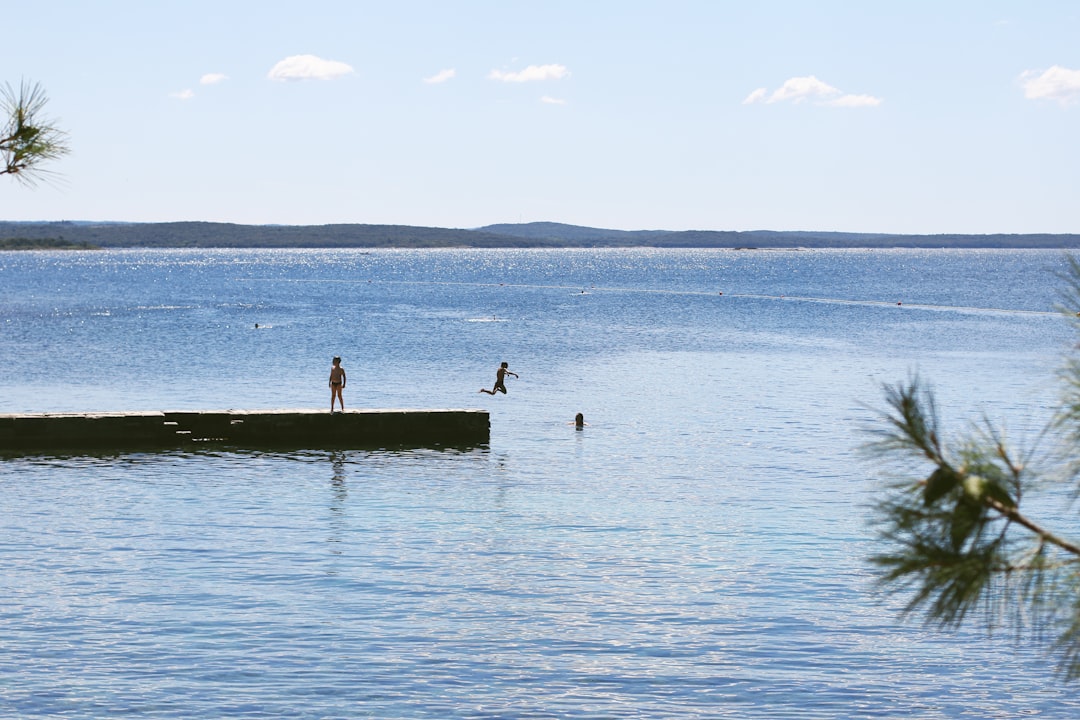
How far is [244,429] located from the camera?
115ft

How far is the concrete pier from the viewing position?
33812 mm

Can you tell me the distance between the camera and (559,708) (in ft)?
50.3

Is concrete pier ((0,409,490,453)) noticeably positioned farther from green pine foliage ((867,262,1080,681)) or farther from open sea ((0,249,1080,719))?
green pine foliage ((867,262,1080,681))

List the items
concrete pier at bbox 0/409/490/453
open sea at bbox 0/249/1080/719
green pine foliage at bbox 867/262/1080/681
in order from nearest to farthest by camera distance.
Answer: green pine foliage at bbox 867/262/1080/681
open sea at bbox 0/249/1080/719
concrete pier at bbox 0/409/490/453

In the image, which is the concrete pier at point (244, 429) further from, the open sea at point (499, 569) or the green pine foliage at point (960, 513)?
the green pine foliage at point (960, 513)

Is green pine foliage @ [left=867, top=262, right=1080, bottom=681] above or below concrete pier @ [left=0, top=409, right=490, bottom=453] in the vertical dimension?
above

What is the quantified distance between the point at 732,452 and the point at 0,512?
20081 mm

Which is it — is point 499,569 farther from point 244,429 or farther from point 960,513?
point 960,513

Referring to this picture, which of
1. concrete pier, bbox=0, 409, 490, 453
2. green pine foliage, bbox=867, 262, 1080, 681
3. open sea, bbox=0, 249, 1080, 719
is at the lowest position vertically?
open sea, bbox=0, 249, 1080, 719

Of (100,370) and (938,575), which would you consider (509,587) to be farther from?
(100,370)

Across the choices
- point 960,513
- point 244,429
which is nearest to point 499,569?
point 244,429

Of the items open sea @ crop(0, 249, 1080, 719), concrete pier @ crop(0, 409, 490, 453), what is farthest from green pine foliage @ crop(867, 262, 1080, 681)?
concrete pier @ crop(0, 409, 490, 453)

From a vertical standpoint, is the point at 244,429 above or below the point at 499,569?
above

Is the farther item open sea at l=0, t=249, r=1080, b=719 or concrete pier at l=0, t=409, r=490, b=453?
concrete pier at l=0, t=409, r=490, b=453
